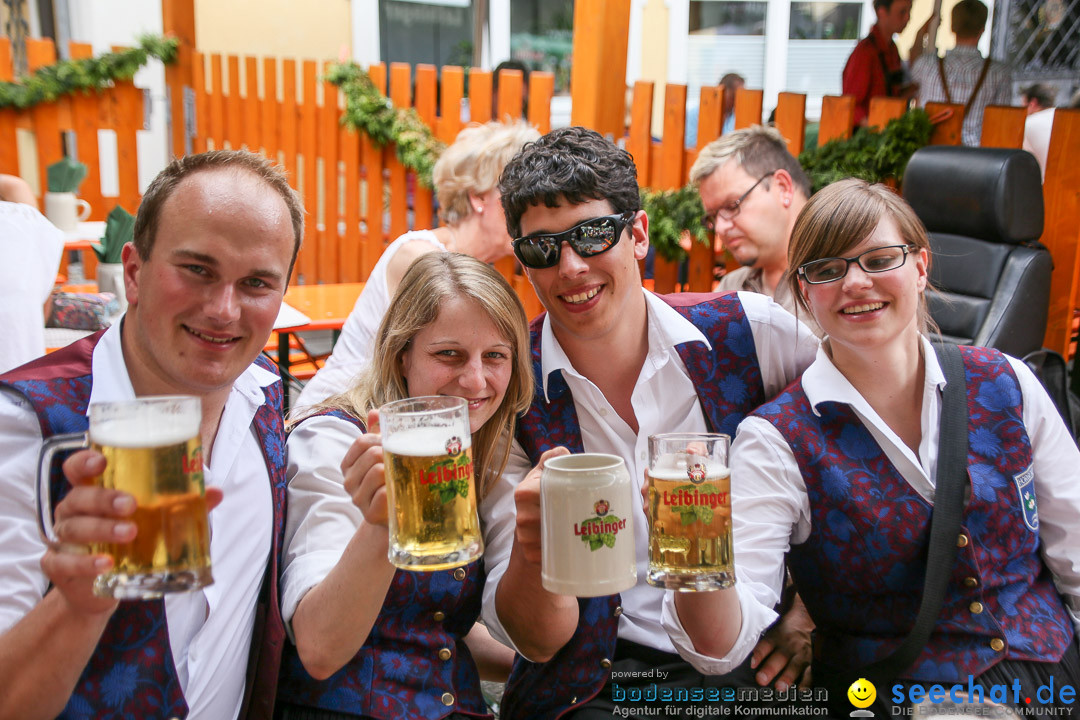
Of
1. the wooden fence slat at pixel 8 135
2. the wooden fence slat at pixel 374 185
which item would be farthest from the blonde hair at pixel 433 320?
the wooden fence slat at pixel 8 135

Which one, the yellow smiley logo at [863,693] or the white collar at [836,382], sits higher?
the white collar at [836,382]

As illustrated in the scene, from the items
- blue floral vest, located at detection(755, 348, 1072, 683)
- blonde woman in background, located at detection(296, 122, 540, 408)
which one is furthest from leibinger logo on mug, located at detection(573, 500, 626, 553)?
blonde woman in background, located at detection(296, 122, 540, 408)

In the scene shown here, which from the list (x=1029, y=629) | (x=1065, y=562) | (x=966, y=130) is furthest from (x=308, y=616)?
(x=966, y=130)

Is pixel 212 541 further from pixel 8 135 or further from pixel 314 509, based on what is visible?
Answer: pixel 8 135

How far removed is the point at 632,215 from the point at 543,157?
267mm

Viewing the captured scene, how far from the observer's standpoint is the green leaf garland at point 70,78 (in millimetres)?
8594

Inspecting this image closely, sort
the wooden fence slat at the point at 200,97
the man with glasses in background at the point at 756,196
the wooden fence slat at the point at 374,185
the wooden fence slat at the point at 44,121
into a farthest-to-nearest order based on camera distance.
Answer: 1. the wooden fence slat at the point at 200,97
2. the wooden fence slat at the point at 44,121
3. the wooden fence slat at the point at 374,185
4. the man with glasses in background at the point at 756,196

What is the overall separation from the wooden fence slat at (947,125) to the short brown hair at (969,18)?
225cm

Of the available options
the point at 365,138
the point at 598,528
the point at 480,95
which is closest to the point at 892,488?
the point at 598,528

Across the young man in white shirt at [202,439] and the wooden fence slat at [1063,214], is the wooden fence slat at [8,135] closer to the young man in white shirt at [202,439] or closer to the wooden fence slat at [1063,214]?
the young man in white shirt at [202,439]

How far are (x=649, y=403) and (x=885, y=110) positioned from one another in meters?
2.85

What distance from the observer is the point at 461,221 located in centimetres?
426

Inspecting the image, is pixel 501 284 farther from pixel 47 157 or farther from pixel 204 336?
pixel 47 157

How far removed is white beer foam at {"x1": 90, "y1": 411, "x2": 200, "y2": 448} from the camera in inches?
45.6
